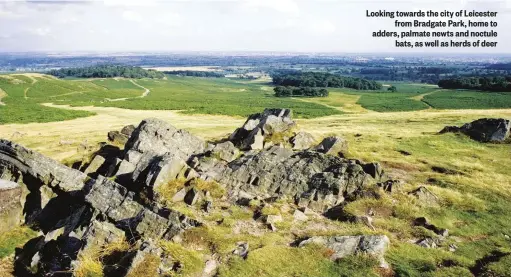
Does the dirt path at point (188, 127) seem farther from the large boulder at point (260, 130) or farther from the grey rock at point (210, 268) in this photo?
the grey rock at point (210, 268)

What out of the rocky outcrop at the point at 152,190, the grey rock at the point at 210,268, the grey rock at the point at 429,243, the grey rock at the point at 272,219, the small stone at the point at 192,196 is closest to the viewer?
the grey rock at the point at 210,268

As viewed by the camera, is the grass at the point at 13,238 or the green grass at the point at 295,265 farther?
the grass at the point at 13,238

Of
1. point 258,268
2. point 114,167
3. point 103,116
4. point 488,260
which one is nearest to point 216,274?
point 258,268

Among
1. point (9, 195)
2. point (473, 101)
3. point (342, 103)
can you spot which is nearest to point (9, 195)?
point (9, 195)

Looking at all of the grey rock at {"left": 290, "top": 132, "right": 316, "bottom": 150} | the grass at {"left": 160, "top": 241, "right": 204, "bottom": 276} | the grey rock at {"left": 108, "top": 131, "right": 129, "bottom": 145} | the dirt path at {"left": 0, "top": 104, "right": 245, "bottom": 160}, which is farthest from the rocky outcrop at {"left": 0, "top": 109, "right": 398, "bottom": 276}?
the dirt path at {"left": 0, "top": 104, "right": 245, "bottom": 160}

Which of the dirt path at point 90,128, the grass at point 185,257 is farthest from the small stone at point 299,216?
the dirt path at point 90,128

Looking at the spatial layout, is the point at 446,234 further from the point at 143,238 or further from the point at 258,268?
the point at 143,238
